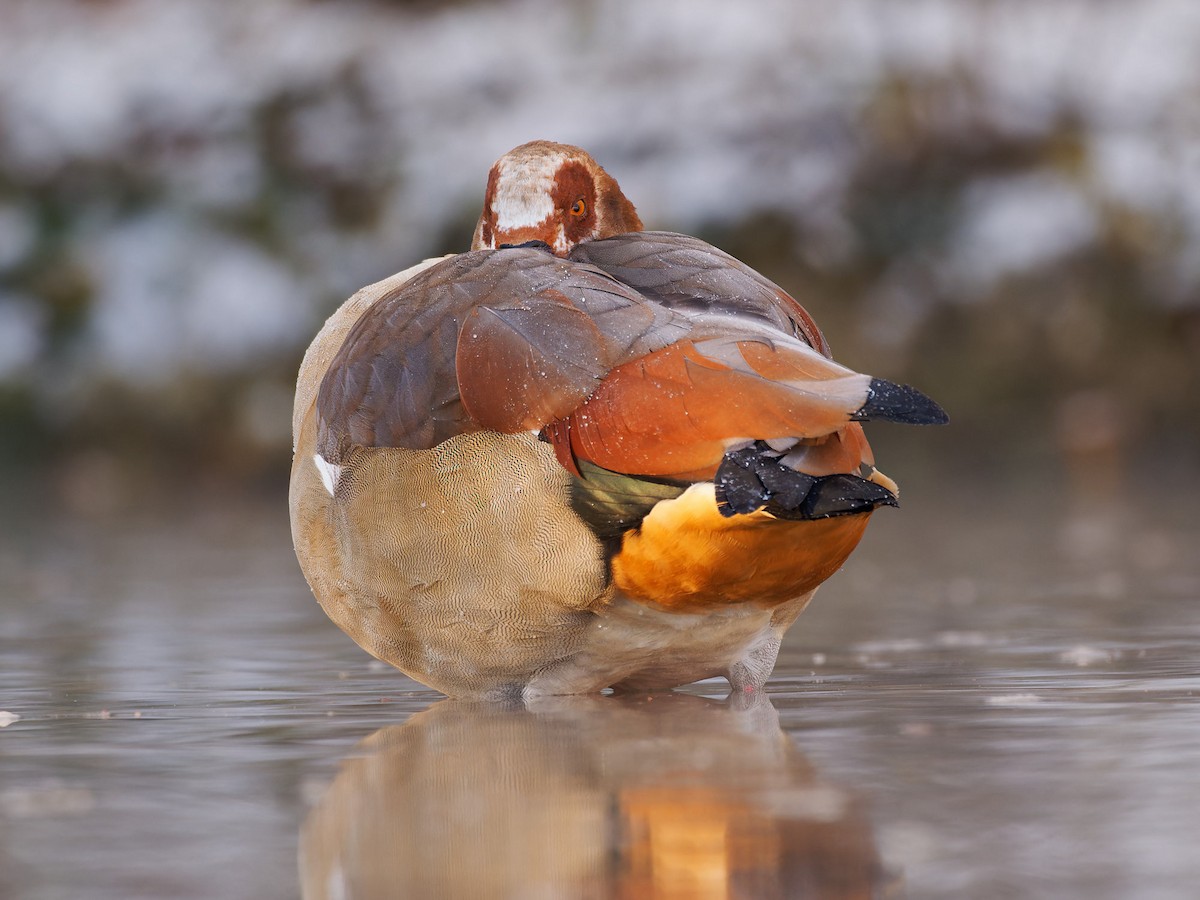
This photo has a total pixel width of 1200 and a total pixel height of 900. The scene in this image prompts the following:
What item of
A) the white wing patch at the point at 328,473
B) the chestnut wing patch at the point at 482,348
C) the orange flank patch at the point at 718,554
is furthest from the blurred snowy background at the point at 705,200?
the orange flank patch at the point at 718,554

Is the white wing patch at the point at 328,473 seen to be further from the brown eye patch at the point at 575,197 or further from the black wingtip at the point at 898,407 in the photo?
the black wingtip at the point at 898,407

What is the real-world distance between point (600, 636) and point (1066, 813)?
3.49 ft

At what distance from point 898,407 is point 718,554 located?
40cm

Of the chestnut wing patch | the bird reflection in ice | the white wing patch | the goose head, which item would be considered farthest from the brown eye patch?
the bird reflection in ice

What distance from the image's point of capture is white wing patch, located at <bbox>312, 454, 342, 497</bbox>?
3162 millimetres

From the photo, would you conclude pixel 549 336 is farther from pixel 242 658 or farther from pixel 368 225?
pixel 368 225

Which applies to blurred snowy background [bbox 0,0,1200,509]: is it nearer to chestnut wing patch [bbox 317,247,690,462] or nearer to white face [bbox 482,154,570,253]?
white face [bbox 482,154,570,253]

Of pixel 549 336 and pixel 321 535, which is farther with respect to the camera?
pixel 321 535

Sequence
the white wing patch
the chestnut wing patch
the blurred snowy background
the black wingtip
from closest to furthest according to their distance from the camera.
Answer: the black wingtip, the chestnut wing patch, the white wing patch, the blurred snowy background

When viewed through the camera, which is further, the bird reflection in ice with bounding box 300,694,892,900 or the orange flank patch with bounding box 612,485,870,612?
the orange flank patch with bounding box 612,485,870,612

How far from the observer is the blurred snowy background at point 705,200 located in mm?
10312

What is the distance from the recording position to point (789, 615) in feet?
10.6

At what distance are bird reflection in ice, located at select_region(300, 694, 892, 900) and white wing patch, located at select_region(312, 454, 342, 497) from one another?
52 centimetres

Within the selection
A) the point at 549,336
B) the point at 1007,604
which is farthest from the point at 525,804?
the point at 1007,604
